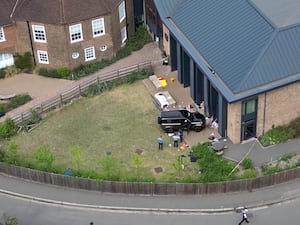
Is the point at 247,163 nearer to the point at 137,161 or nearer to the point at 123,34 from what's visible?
the point at 137,161

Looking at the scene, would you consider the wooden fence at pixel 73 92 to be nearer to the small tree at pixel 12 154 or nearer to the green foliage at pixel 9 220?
the small tree at pixel 12 154

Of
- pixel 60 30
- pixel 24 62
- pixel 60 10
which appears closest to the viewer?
pixel 60 10

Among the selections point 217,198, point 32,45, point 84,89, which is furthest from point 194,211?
point 32,45

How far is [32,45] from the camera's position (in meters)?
65.2

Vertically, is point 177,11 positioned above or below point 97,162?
above

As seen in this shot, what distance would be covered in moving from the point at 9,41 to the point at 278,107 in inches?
1073

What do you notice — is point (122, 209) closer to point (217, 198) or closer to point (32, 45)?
point (217, 198)

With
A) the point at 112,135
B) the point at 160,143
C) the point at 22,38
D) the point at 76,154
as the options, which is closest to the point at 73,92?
the point at 112,135

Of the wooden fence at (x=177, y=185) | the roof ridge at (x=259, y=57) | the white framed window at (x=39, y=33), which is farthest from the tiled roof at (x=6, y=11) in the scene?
the roof ridge at (x=259, y=57)

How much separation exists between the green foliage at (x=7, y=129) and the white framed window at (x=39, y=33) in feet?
33.9

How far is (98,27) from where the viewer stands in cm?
6469

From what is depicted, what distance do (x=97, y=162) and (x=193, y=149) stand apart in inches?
308

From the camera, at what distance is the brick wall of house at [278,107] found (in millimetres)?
53281

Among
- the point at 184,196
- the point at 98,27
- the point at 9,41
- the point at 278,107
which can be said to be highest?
the point at 98,27
